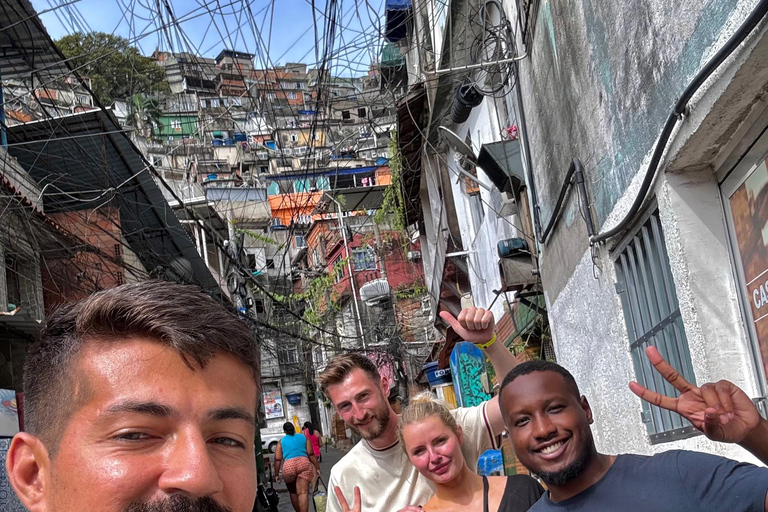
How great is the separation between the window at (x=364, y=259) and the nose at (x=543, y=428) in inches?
1403

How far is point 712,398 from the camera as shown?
6.99 ft

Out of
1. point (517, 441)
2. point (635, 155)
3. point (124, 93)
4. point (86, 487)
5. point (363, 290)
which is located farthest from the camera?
point (363, 290)

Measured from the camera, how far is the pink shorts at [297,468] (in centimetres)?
1309

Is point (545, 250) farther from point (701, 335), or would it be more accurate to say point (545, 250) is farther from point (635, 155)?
point (701, 335)

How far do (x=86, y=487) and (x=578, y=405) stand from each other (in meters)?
1.98

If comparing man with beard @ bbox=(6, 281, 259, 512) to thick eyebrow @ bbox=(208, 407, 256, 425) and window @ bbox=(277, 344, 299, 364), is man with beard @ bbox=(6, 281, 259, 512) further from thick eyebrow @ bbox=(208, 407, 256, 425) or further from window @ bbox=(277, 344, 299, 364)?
window @ bbox=(277, 344, 299, 364)

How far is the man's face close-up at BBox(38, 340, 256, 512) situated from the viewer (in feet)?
4.37

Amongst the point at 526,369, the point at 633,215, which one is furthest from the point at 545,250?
the point at 526,369

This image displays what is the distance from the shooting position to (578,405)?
2852 mm

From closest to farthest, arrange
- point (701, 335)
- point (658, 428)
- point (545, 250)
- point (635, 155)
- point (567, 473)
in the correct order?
point (567, 473) < point (701, 335) < point (635, 155) < point (658, 428) < point (545, 250)

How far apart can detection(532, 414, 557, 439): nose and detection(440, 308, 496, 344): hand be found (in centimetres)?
90

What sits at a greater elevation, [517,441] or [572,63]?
[572,63]

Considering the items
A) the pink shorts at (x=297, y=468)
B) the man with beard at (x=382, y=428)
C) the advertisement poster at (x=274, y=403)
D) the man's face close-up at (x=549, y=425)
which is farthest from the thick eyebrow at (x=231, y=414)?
the advertisement poster at (x=274, y=403)

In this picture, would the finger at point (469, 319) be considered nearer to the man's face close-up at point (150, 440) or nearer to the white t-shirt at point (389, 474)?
the white t-shirt at point (389, 474)
